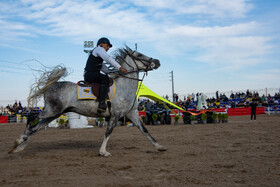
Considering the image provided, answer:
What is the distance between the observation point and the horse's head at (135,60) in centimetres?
697

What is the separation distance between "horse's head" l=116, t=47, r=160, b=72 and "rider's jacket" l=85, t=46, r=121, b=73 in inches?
24.7

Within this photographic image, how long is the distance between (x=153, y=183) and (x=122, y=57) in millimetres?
4183

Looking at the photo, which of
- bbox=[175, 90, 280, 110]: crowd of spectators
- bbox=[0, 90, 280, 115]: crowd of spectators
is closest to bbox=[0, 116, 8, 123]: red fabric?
bbox=[0, 90, 280, 115]: crowd of spectators

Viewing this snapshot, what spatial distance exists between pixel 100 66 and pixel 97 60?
276 mm

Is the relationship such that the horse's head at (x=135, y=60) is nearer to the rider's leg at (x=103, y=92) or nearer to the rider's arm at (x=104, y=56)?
the rider's arm at (x=104, y=56)

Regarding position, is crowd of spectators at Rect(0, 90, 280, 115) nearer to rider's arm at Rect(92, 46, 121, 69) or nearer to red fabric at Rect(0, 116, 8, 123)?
red fabric at Rect(0, 116, 8, 123)

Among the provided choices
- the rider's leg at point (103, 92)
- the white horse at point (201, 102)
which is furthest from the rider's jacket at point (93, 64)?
the white horse at point (201, 102)

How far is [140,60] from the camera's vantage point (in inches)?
277

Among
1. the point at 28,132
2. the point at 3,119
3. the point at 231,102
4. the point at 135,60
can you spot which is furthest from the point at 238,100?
the point at 28,132

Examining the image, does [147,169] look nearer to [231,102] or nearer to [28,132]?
[28,132]

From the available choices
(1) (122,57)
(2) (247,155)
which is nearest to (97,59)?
(1) (122,57)

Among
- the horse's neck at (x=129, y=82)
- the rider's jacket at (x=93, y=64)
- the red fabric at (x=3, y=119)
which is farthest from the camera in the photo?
the red fabric at (x=3, y=119)

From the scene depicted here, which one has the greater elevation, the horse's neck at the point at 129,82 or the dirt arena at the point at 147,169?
the horse's neck at the point at 129,82

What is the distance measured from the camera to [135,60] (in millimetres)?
7062
